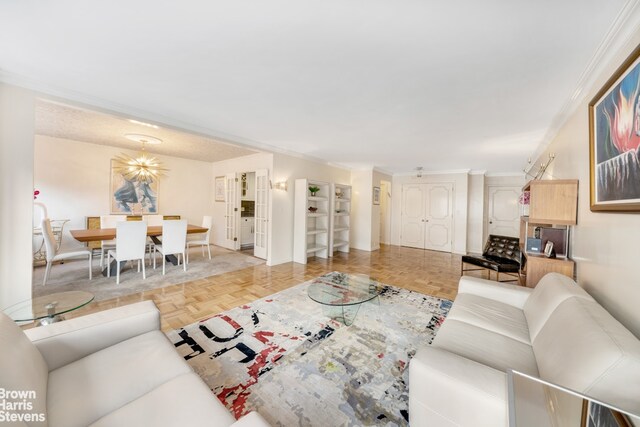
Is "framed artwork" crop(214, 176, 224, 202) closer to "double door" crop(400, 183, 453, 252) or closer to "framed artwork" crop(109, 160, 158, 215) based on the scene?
"framed artwork" crop(109, 160, 158, 215)

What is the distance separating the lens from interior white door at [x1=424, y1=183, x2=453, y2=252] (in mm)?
6363

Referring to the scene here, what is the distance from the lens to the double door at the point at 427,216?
6.40 meters

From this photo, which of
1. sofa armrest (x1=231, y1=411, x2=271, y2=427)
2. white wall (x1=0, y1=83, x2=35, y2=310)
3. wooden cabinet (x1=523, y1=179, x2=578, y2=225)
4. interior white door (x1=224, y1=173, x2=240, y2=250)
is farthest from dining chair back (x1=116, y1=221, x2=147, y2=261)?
wooden cabinet (x1=523, y1=179, x2=578, y2=225)

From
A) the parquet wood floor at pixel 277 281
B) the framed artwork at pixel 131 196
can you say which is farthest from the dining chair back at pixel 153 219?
the parquet wood floor at pixel 277 281

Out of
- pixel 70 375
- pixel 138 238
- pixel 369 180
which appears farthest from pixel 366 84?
pixel 369 180

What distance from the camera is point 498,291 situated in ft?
6.88

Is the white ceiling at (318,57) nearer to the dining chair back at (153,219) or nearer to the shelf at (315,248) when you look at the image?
the shelf at (315,248)

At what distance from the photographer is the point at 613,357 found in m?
0.86

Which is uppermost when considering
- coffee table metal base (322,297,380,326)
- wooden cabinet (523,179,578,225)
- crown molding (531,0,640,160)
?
crown molding (531,0,640,160)

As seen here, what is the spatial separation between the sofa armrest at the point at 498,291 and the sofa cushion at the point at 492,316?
0.17 ft

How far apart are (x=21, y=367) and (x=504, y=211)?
812cm

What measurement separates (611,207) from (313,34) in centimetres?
220

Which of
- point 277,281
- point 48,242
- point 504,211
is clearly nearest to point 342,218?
point 277,281

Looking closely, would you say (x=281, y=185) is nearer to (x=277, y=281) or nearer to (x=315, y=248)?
(x=315, y=248)
